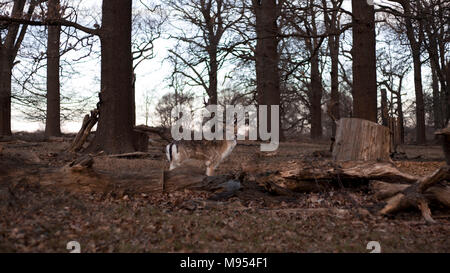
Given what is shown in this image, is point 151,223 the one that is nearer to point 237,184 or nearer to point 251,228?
point 251,228

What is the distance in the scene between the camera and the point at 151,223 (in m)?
5.80

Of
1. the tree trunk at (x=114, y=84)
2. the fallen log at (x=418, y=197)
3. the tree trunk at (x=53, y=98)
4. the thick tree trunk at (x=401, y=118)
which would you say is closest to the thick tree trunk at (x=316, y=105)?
the thick tree trunk at (x=401, y=118)

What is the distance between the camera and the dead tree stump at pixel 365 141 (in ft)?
31.0

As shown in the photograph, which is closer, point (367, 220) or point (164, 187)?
point (367, 220)

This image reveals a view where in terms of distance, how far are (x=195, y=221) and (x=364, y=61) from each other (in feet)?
26.4

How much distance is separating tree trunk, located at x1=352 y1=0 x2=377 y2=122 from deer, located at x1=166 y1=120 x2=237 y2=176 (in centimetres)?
388

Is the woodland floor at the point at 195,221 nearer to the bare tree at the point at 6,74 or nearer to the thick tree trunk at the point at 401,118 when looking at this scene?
the bare tree at the point at 6,74

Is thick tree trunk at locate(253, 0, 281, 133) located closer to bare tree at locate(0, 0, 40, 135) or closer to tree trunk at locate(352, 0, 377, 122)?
tree trunk at locate(352, 0, 377, 122)

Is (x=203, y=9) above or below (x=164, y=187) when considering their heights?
above

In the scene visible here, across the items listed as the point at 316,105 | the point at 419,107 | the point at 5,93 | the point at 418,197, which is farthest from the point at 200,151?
the point at 316,105

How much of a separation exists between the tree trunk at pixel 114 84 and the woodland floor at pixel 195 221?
4.43 m

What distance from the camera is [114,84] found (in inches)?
486
